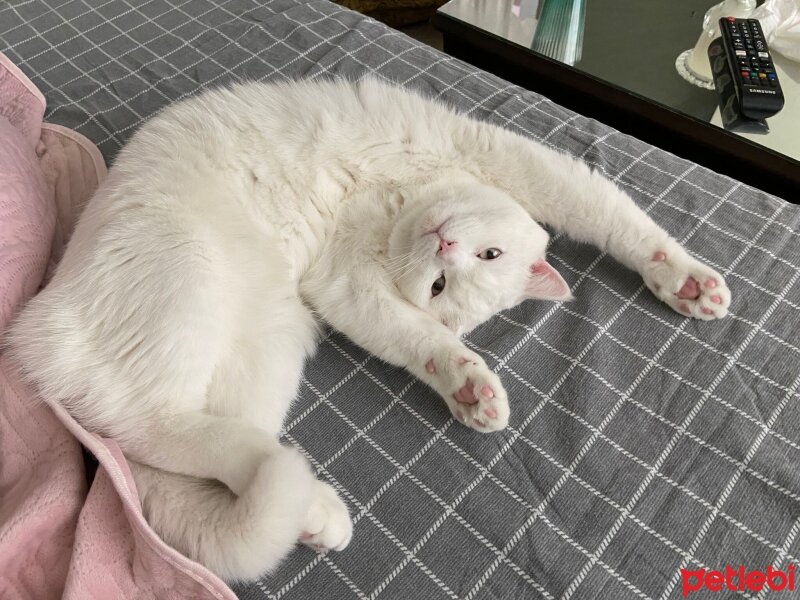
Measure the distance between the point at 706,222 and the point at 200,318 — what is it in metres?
0.97

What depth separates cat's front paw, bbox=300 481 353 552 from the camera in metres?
0.76

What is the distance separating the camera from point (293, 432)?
3.10 feet

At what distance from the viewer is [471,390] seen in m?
0.91

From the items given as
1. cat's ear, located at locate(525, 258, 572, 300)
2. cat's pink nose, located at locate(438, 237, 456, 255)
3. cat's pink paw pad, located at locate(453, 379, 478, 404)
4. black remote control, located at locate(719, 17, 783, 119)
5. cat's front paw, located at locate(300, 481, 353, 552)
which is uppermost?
black remote control, located at locate(719, 17, 783, 119)

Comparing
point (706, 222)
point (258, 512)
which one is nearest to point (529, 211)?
point (706, 222)

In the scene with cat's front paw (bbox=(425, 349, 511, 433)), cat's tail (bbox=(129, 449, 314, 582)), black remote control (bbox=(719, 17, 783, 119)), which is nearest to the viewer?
cat's tail (bbox=(129, 449, 314, 582))

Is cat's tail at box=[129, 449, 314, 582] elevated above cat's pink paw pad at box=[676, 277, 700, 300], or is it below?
below

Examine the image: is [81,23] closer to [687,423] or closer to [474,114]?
[474,114]

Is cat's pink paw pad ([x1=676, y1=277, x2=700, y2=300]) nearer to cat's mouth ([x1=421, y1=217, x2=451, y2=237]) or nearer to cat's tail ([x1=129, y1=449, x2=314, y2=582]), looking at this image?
cat's mouth ([x1=421, y1=217, x2=451, y2=237])

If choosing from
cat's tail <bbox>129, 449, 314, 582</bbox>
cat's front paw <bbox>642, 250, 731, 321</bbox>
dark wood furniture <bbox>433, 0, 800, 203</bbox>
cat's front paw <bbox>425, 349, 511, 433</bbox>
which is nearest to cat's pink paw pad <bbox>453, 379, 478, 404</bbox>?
cat's front paw <bbox>425, 349, 511, 433</bbox>

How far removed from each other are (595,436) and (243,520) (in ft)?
1.74

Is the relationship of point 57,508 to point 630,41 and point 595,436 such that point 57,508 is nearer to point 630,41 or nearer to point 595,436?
point 595,436

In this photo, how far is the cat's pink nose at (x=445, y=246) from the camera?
102 cm

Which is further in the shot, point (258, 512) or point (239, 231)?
point (239, 231)
